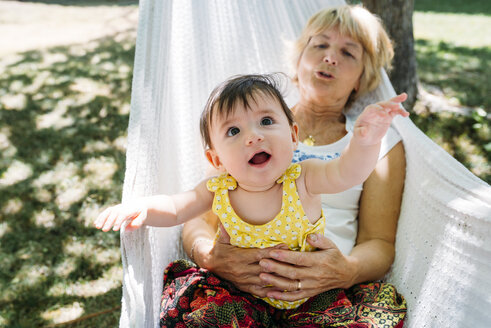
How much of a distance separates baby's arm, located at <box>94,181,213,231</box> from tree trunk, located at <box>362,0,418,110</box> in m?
2.11

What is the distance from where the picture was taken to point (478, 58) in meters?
5.02

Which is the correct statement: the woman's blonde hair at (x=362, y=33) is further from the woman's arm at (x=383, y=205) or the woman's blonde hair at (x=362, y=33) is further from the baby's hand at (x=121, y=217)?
the baby's hand at (x=121, y=217)

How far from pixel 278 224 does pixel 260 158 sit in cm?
22

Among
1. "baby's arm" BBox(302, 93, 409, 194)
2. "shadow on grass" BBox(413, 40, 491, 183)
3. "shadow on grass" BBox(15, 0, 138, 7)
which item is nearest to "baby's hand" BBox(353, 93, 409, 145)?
"baby's arm" BBox(302, 93, 409, 194)

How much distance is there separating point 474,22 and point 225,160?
7328mm

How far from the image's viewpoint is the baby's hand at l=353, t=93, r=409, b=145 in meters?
1.13

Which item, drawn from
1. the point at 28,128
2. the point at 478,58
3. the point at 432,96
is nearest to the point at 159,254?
the point at 28,128

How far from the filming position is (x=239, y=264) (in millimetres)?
1447

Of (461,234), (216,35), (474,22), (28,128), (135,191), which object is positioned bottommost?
(474,22)

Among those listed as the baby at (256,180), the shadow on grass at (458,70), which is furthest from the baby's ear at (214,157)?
the shadow on grass at (458,70)

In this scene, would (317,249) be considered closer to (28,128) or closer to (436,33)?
(28,128)

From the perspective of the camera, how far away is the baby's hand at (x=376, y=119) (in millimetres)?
1132

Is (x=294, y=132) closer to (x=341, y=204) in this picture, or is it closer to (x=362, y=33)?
(x=341, y=204)

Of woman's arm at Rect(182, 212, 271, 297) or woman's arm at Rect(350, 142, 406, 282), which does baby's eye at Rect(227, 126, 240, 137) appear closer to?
woman's arm at Rect(182, 212, 271, 297)
